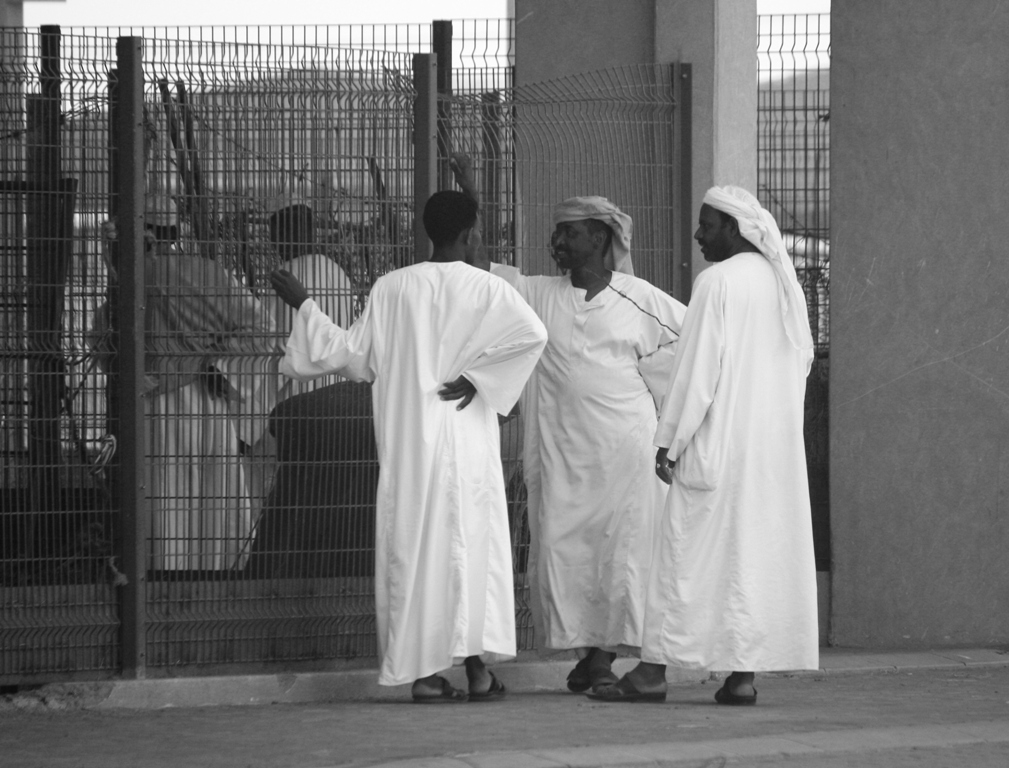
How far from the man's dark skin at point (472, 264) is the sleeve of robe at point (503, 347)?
0.07 metres

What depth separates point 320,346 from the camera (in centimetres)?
663

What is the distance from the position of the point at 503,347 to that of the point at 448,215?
23.4 inches

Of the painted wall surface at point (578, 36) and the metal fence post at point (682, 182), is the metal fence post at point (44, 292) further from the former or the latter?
the painted wall surface at point (578, 36)

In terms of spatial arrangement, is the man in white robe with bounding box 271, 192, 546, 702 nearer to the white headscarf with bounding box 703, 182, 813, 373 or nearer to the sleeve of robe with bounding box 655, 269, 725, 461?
the sleeve of robe with bounding box 655, 269, 725, 461

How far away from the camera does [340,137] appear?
7.18 metres

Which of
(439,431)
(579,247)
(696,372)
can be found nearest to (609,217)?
(579,247)

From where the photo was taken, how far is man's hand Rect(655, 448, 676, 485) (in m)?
6.63

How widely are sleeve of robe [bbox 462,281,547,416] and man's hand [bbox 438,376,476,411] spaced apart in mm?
28

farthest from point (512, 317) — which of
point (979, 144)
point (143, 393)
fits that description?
point (979, 144)

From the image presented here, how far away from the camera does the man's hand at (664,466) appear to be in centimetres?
663

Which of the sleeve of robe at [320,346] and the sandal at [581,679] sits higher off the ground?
the sleeve of robe at [320,346]

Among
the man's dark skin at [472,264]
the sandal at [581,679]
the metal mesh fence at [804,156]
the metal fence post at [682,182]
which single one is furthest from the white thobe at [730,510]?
the metal mesh fence at [804,156]

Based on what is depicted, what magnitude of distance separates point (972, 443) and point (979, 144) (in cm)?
154

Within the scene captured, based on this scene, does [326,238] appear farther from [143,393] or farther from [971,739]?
[971,739]
